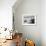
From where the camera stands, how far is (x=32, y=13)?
441 centimetres

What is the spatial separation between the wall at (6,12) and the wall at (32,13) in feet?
1.96

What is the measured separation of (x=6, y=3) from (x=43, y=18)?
5.15ft

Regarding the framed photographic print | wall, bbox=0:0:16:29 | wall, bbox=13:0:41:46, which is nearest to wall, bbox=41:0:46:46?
wall, bbox=13:0:41:46

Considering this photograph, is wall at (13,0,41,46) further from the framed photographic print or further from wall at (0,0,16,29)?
wall at (0,0,16,29)

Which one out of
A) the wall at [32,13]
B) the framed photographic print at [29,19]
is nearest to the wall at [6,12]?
the wall at [32,13]

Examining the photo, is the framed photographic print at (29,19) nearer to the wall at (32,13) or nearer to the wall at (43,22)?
the wall at (32,13)

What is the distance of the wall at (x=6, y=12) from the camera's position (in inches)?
152

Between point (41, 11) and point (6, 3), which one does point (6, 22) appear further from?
point (41, 11)

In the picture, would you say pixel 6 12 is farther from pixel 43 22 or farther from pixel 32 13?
pixel 43 22

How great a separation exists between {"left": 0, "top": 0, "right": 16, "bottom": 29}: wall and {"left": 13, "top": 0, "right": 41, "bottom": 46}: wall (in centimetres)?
60

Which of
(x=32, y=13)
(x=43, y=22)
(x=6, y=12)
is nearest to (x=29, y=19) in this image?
(x=32, y=13)

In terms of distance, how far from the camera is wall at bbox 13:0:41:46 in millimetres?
4430

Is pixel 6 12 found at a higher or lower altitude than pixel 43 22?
higher

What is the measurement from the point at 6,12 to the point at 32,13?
114 centimetres
